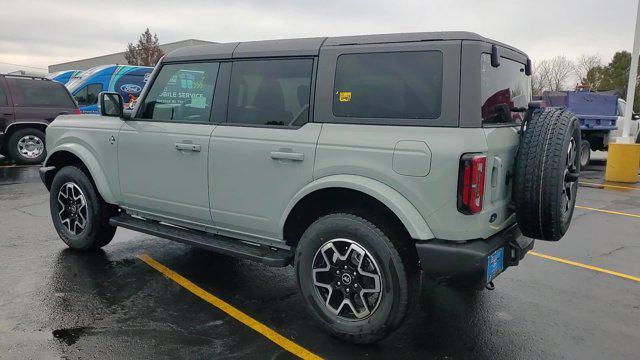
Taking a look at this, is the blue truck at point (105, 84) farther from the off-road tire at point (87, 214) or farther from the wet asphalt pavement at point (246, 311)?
the off-road tire at point (87, 214)

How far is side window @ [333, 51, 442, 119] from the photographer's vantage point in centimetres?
296

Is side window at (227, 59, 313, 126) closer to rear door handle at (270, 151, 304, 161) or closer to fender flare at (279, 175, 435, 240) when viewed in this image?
rear door handle at (270, 151, 304, 161)

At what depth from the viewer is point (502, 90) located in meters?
3.28

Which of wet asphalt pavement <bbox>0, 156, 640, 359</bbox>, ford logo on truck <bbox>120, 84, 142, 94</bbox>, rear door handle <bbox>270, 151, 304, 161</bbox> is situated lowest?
wet asphalt pavement <bbox>0, 156, 640, 359</bbox>

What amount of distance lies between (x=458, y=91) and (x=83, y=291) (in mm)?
3352

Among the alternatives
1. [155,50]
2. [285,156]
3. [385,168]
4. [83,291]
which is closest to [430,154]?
[385,168]

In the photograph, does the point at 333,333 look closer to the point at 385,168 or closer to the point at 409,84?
the point at 385,168

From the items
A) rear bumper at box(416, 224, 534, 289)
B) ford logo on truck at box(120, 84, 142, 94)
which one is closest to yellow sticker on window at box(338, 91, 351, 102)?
rear bumper at box(416, 224, 534, 289)

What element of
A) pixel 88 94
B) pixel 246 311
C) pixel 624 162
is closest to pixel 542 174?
pixel 246 311

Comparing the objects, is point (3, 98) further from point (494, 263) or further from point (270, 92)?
point (494, 263)

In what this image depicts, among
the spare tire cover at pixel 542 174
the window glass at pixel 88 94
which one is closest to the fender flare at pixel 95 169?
the spare tire cover at pixel 542 174

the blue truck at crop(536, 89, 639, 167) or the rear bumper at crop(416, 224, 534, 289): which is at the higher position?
the blue truck at crop(536, 89, 639, 167)

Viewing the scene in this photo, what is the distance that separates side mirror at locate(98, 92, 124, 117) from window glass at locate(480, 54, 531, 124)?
3.22 metres

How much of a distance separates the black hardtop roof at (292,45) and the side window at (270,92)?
72 mm
